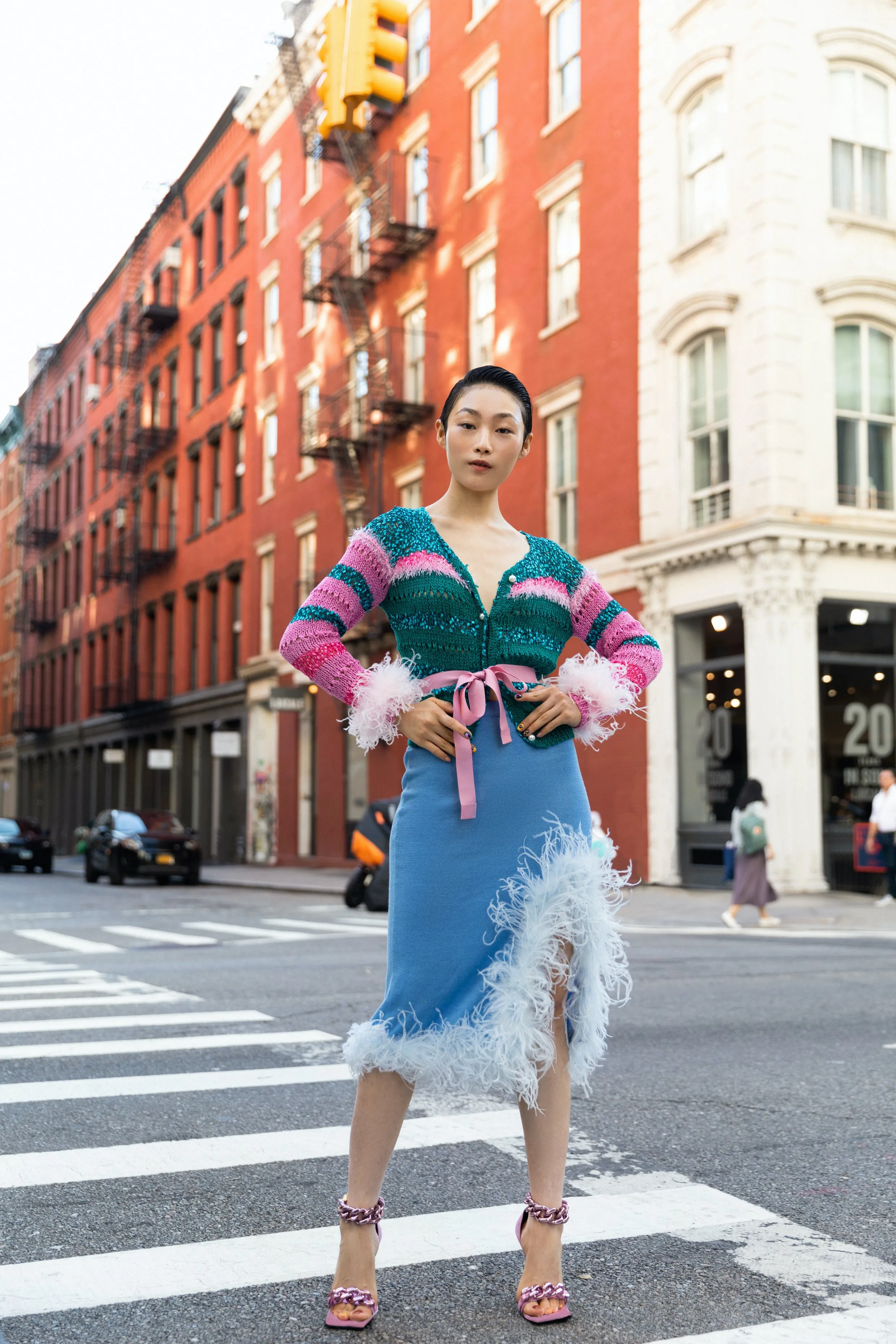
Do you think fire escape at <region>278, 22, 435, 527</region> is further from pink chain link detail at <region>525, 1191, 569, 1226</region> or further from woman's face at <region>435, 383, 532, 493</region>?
pink chain link detail at <region>525, 1191, 569, 1226</region>

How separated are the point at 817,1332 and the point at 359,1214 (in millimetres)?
981

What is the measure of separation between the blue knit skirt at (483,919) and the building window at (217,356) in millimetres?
38628

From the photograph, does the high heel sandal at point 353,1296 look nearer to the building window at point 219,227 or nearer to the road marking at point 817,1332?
the road marking at point 817,1332

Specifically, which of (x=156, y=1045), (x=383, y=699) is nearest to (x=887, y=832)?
(x=156, y=1045)

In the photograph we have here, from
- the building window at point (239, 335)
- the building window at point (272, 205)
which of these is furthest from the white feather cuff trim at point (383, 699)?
the building window at point (239, 335)

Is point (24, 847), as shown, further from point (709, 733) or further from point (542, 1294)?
point (542, 1294)

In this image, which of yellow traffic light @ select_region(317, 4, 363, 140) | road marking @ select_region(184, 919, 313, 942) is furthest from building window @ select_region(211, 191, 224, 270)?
road marking @ select_region(184, 919, 313, 942)

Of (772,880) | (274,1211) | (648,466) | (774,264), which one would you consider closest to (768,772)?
(772,880)

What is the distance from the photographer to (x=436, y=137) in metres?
27.9

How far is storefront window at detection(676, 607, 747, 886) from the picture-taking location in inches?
754

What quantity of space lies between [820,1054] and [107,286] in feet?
168

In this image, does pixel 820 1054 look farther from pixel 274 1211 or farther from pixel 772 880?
pixel 772 880

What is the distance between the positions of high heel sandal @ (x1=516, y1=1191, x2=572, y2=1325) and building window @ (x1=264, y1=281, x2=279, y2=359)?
34475 millimetres

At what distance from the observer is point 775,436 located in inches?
725
